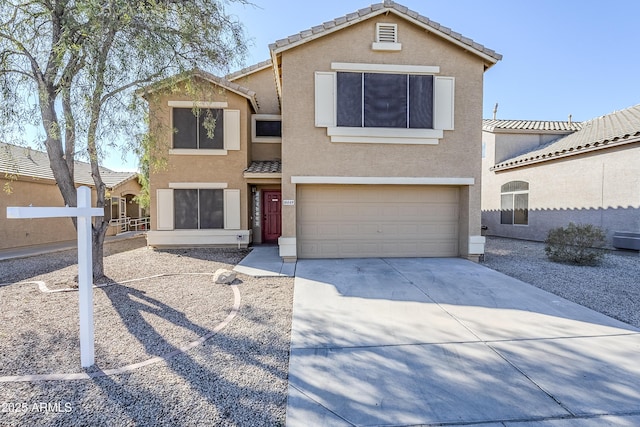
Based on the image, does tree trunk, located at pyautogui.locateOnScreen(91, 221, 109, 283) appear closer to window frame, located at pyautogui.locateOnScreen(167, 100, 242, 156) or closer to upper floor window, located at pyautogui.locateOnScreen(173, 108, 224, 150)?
window frame, located at pyautogui.locateOnScreen(167, 100, 242, 156)

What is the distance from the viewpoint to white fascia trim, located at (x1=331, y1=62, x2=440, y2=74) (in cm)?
902

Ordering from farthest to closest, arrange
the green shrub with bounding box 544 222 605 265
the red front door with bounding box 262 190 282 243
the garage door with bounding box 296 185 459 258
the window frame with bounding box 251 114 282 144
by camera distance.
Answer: the red front door with bounding box 262 190 282 243, the window frame with bounding box 251 114 282 144, the garage door with bounding box 296 185 459 258, the green shrub with bounding box 544 222 605 265

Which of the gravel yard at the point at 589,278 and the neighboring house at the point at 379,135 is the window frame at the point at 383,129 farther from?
the gravel yard at the point at 589,278

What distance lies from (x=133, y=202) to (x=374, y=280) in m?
21.1

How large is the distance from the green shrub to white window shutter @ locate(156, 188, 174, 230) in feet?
43.5

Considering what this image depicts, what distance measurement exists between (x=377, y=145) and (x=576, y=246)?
6.63m

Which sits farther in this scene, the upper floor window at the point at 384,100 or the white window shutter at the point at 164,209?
the white window shutter at the point at 164,209

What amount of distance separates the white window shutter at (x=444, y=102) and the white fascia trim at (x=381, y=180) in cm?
163

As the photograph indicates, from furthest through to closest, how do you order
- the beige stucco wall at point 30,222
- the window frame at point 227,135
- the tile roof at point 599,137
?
the beige stucco wall at point 30,222, the window frame at point 227,135, the tile roof at point 599,137

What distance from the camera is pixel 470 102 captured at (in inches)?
373

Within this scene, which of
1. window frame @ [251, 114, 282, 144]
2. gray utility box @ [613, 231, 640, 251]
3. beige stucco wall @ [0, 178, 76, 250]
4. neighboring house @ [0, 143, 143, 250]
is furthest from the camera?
window frame @ [251, 114, 282, 144]

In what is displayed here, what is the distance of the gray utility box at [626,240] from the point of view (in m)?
10.4

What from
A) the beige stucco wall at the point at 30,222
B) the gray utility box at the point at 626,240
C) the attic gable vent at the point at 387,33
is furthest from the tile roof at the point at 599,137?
the beige stucco wall at the point at 30,222

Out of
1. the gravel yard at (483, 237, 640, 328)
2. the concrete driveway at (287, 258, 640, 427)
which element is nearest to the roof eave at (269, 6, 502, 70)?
the gravel yard at (483, 237, 640, 328)
